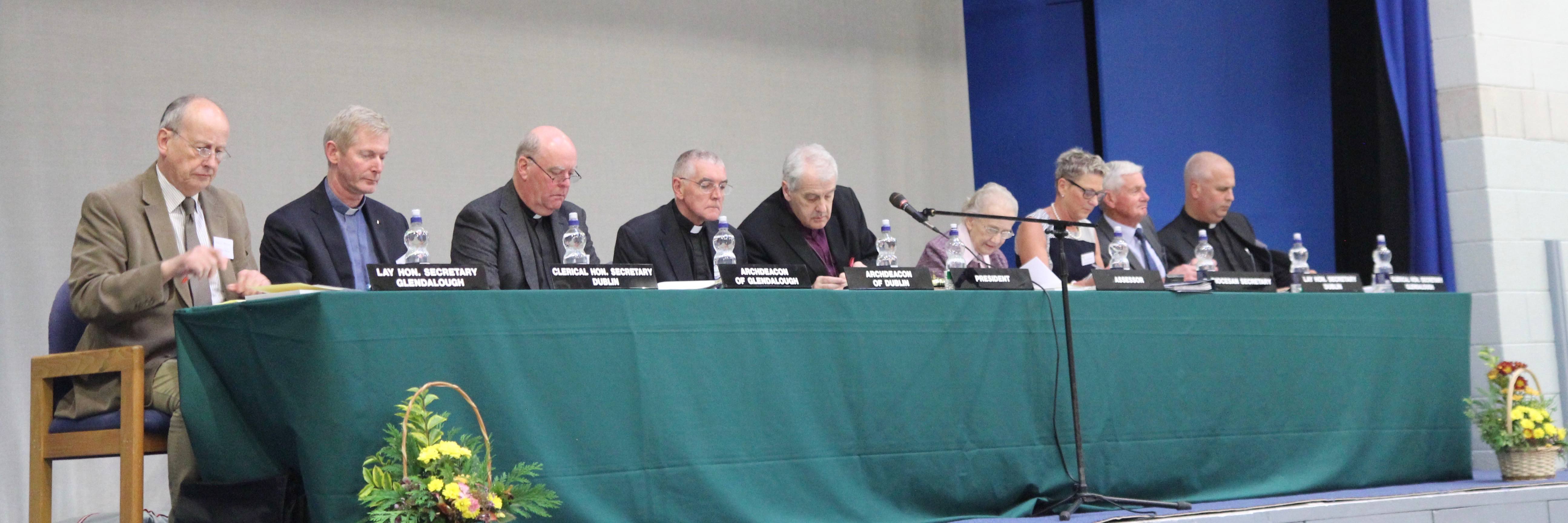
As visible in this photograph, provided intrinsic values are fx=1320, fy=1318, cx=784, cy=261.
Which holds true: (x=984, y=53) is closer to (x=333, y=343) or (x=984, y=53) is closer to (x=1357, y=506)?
(x=1357, y=506)

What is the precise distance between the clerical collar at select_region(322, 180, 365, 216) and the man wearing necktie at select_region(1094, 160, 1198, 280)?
2362mm

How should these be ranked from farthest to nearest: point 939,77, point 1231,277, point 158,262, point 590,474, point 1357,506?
point 939,77 < point 1231,277 < point 1357,506 < point 158,262 < point 590,474

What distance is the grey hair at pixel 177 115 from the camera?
286 centimetres

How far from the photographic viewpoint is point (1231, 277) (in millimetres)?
3457

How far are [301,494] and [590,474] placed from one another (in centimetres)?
51

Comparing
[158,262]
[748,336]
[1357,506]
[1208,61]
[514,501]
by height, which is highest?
[1208,61]

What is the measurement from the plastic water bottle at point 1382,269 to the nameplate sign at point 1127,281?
0.89 m

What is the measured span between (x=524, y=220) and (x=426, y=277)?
3.73ft

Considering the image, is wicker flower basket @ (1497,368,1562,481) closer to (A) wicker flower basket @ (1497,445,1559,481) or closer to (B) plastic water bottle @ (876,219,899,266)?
(A) wicker flower basket @ (1497,445,1559,481)

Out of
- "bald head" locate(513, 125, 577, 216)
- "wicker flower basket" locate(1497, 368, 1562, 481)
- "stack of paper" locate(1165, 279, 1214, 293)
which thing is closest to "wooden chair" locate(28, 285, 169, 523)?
"bald head" locate(513, 125, 577, 216)

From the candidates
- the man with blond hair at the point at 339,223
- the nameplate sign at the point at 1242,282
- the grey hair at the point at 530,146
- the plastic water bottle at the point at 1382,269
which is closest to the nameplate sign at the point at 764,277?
the grey hair at the point at 530,146

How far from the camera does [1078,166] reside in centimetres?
441

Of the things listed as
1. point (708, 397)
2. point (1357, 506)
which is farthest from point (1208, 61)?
point (708, 397)

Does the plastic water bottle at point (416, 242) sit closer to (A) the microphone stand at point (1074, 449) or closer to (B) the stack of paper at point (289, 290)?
(B) the stack of paper at point (289, 290)
